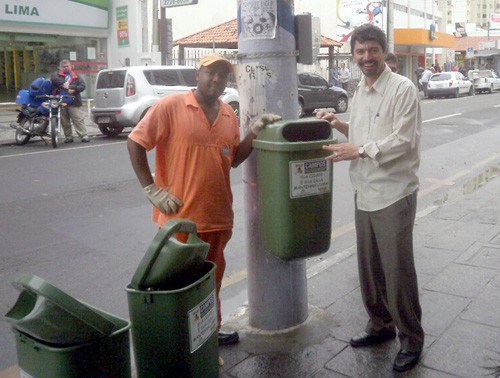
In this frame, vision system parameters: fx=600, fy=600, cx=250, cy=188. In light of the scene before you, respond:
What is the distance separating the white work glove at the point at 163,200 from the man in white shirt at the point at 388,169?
2.84ft

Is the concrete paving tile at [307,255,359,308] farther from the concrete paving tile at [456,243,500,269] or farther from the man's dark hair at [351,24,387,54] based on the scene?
the man's dark hair at [351,24,387,54]

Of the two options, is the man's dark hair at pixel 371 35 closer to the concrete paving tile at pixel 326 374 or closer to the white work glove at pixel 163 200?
the white work glove at pixel 163 200

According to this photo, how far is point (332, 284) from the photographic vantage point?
4.66 metres

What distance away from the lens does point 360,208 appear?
3.35 metres

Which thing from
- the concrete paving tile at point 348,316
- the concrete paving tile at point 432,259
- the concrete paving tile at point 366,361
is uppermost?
the concrete paving tile at point 432,259

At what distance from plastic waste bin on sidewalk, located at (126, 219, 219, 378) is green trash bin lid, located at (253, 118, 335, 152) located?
701 millimetres

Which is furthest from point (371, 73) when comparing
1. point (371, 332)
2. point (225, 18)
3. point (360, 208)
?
point (225, 18)

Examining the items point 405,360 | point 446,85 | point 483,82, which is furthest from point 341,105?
point 405,360

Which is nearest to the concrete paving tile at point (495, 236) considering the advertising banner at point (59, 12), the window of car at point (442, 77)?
the advertising banner at point (59, 12)

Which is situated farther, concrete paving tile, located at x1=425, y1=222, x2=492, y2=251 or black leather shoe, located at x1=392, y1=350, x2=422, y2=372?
concrete paving tile, located at x1=425, y1=222, x2=492, y2=251

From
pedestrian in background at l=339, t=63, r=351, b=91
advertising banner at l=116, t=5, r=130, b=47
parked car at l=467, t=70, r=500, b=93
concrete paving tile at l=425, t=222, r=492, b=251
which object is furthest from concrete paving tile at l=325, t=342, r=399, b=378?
parked car at l=467, t=70, r=500, b=93

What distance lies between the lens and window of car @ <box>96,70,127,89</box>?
48.3 feet

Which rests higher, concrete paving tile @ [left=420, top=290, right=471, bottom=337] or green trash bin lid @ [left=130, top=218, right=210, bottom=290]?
green trash bin lid @ [left=130, top=218, right=210, bottom=290]

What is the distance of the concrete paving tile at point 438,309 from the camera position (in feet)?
12.5
